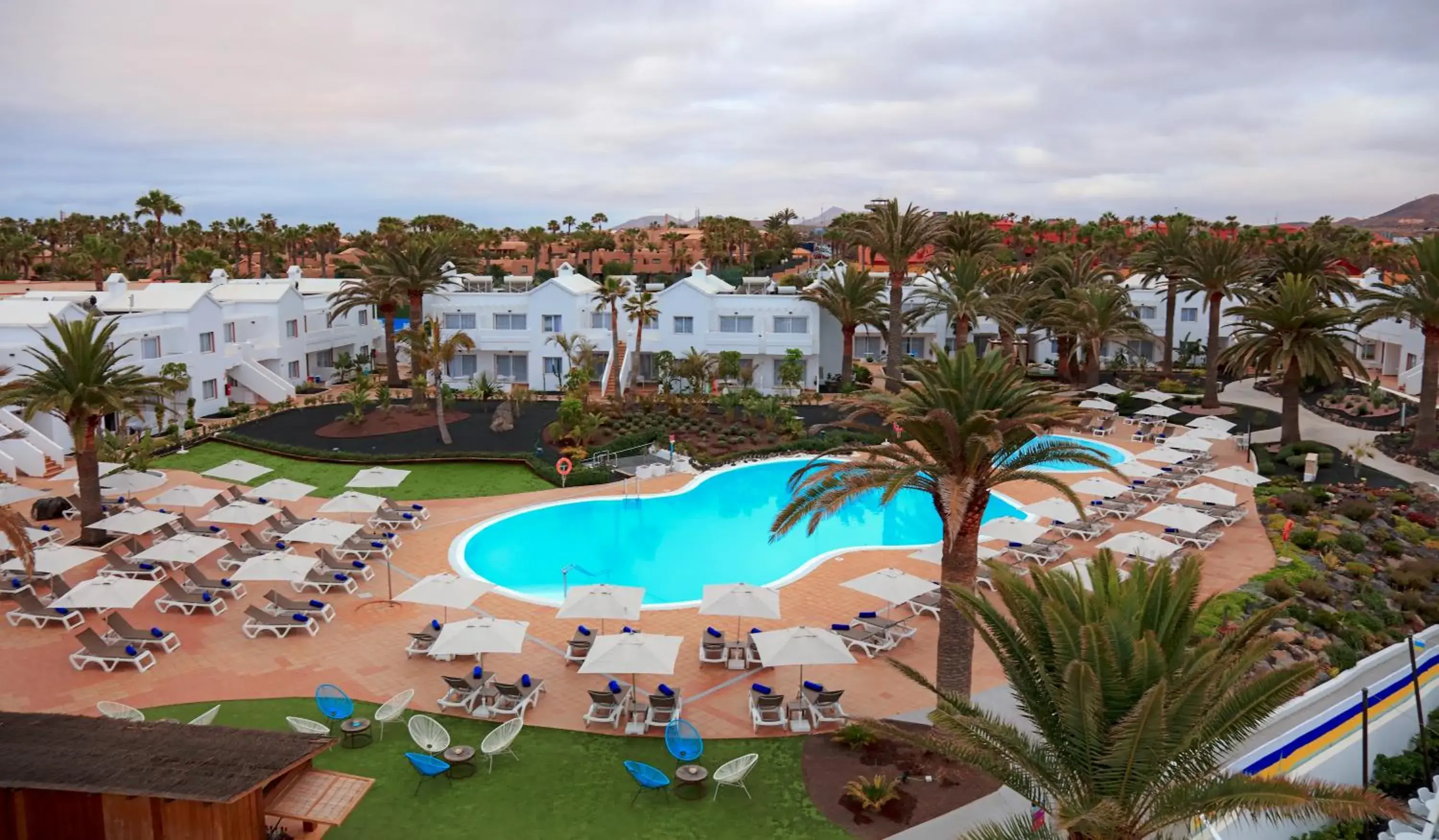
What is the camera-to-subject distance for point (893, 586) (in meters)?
19.0

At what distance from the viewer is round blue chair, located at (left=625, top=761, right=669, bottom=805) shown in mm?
13305

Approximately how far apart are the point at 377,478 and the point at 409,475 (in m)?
5.47

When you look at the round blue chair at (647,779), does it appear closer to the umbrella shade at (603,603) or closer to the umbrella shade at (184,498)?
the umbrella shade at (603,603)

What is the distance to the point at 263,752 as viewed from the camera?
11273mm

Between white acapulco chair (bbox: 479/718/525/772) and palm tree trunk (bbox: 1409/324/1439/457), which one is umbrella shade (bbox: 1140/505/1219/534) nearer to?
palm tree trunk (bbox: 1409/324/1439/457)

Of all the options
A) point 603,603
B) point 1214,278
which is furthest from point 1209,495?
point 1214,278

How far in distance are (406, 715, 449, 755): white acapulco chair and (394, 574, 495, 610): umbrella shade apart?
379 cm

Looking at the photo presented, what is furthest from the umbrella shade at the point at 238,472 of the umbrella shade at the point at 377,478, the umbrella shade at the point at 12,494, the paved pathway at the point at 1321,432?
the paved pathway at the point at 1321,432

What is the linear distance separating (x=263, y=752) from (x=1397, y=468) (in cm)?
3438

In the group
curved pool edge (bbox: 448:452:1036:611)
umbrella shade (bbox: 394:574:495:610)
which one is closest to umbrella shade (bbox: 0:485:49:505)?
curved pool edge (bbox: 448:452:1036:611)

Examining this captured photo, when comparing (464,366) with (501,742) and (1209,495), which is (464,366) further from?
(501,742)

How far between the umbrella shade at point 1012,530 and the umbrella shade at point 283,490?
18044mm

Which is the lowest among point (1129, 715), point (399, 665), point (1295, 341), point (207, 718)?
point (399, 665)

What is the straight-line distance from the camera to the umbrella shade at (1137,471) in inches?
1165
